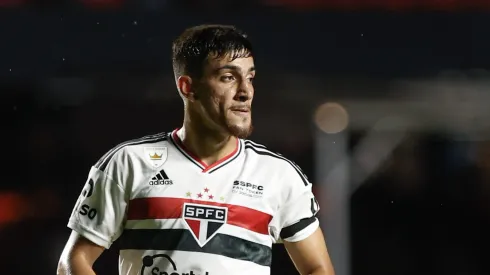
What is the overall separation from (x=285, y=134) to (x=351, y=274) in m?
0.92

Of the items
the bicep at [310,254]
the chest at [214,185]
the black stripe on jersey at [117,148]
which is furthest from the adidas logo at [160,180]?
the bicep at [310,254]

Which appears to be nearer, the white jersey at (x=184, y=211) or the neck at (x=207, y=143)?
the white jersey at (x=184, y=211)

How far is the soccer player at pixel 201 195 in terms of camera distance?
6.70 feet

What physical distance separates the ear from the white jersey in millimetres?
115

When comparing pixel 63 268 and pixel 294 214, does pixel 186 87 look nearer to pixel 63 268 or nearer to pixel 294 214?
pixel 294 214

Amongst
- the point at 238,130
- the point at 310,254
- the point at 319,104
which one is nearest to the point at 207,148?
the point at 238,130

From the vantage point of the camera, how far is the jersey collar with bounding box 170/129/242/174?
2127mm

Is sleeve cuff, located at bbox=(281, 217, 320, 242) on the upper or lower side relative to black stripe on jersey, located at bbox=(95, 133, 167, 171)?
lower

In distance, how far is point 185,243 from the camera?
2.03 m

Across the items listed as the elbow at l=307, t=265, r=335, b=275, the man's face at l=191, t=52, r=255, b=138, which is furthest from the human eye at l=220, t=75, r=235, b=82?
the elbow at l=307, t=265, r=335, b=275

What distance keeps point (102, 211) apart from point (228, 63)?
16.6 inches

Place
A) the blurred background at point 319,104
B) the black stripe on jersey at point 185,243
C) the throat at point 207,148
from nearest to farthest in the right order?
the black stripe on jersey at point 185,243
the throat at point 207,148
the blurred background at point 319,104

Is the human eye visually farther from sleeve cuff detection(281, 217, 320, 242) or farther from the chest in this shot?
sleeve cuff detection(281, 217, 320, 242)

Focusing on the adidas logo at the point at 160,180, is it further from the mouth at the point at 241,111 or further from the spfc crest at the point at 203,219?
the mouth at the point at 241,111
